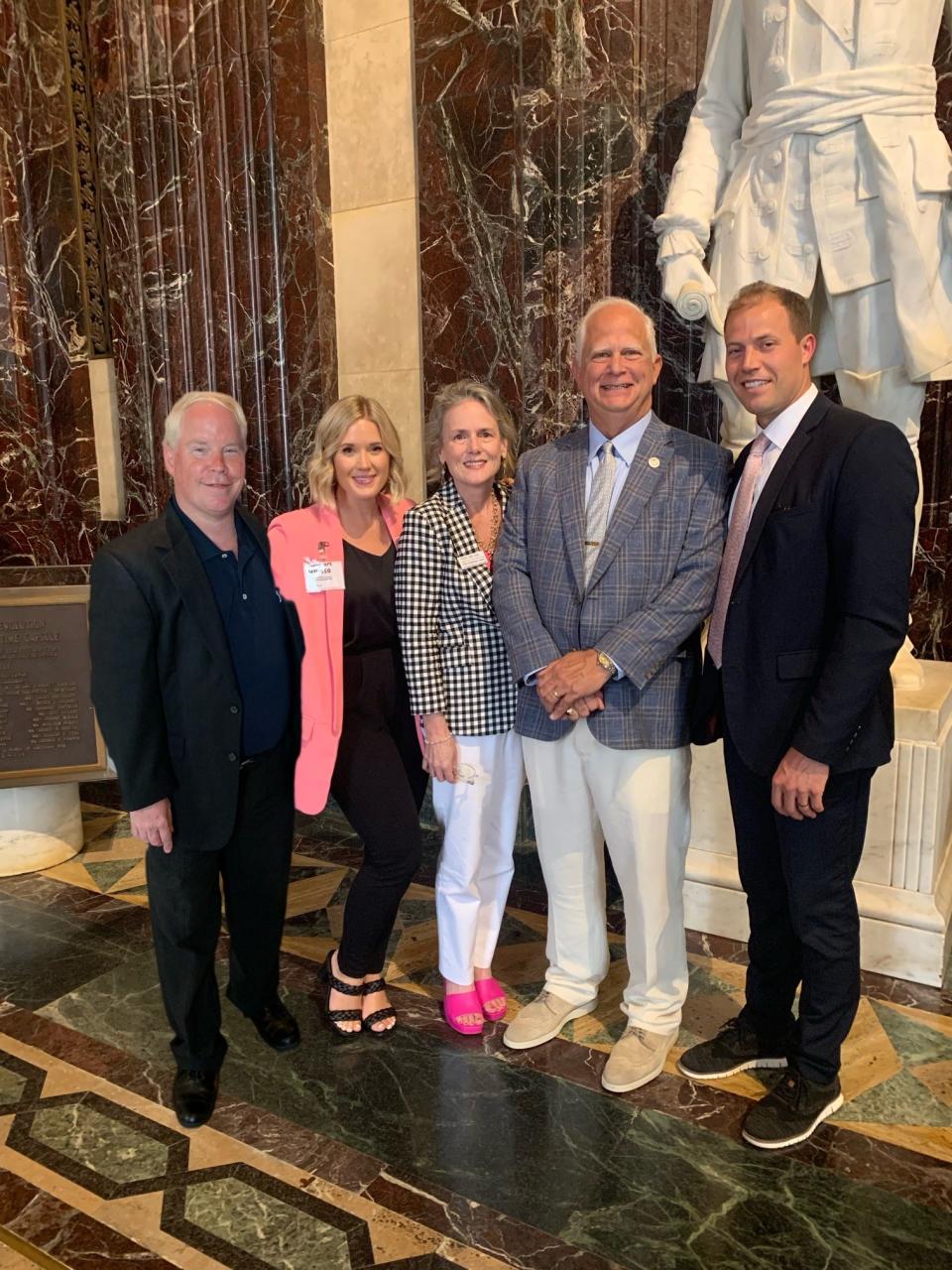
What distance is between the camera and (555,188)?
412 centimetres

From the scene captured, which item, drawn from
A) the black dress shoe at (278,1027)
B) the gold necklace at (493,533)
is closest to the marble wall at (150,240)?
the gold necklace at (493,533)

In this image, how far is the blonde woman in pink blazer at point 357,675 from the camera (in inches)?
101

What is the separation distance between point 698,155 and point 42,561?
4.20 m

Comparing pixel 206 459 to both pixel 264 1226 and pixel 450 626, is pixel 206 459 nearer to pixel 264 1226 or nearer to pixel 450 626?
pixel 450 626

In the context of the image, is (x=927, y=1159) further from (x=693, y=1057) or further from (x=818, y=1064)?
(x=693, y=1057)

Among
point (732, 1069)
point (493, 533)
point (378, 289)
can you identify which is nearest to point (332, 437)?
point (493, 533)

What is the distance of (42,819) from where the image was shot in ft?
13.4

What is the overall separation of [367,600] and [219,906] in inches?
35.3

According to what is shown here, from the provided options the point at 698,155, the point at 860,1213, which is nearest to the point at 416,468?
the point at 698,155

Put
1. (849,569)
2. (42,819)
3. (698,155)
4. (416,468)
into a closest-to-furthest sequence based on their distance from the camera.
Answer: (849,569)
(698,155)
(42,819)
(416,468)

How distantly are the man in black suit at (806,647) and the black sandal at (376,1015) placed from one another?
3.36 ft

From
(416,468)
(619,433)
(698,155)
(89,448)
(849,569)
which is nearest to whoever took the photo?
(849,569)

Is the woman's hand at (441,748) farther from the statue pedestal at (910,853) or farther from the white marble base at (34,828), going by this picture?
the white marble base at (34,828)

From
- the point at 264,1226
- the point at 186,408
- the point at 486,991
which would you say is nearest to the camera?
the point at 264,1226
